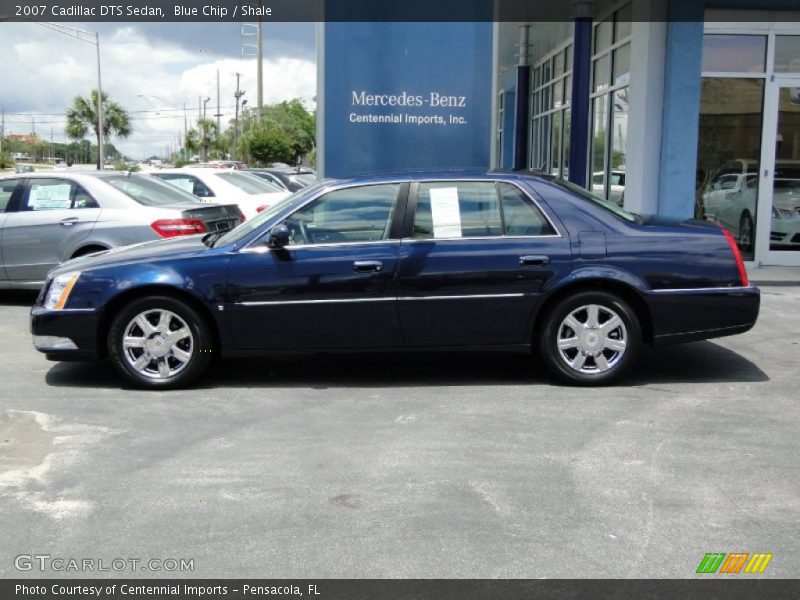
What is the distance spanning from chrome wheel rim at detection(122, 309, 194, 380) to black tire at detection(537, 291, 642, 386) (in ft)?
8.34

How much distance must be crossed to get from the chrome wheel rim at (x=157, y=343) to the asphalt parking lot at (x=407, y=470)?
0.66ft

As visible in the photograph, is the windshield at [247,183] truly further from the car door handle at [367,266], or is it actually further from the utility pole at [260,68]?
the utility pole at [260,68]

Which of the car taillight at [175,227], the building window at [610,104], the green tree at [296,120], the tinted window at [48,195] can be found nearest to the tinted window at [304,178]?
the building window at [610,104]

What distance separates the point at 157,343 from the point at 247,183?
27.4 feet

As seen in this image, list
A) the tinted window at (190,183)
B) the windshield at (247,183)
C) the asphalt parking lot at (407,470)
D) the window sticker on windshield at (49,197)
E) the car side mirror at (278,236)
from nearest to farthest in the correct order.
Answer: the asphalt parking lot at (407,470), the car side mirror at (278,236), the window sticker on windshield at (49,197), the tinted window at (190,183), the windshield at (247,183)

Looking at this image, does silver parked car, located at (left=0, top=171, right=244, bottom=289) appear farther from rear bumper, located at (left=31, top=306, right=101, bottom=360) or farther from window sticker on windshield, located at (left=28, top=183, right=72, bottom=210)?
rear bumper, located at (left=31, top=306, right=101, bottom=360)

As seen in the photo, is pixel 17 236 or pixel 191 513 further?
pixel 17 236

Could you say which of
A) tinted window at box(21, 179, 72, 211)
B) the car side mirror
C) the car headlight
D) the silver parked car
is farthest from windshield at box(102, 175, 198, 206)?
the car side mirror

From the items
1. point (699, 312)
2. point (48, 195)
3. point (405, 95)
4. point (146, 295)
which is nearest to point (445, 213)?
point (699, 312)

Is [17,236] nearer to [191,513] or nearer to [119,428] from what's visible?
[119,428]

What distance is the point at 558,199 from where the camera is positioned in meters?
6.56

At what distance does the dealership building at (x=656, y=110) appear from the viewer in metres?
9.61
